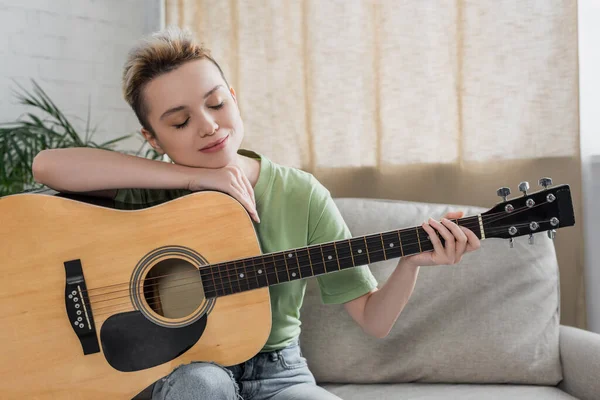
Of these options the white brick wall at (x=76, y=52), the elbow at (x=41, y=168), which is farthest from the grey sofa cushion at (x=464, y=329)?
the white brick wall at (x=76, y=52)

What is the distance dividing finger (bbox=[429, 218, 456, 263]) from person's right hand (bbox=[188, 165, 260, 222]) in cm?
39

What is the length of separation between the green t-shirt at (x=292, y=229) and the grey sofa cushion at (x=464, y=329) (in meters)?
0.38

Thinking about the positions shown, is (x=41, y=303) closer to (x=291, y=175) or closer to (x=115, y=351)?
(x=115, y=351)

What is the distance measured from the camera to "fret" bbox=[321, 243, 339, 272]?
127cm

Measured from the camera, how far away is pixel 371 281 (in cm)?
145

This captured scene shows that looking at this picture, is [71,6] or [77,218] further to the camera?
[71,6]

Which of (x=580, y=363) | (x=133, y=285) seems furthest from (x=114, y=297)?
(x=580, y=363)

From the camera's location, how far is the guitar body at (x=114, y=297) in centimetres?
127

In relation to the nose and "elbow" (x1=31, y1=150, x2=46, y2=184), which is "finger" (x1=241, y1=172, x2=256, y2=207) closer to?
the nose

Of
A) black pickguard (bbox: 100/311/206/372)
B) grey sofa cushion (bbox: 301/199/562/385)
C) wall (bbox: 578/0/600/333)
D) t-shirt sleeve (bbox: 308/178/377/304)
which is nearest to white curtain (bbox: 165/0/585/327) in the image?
wall (bbox: 578/0/600/333)

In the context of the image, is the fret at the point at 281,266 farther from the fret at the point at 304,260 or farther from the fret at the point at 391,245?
the fret at the point at 391,245

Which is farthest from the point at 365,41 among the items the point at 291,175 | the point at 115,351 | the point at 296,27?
the point at 115,351

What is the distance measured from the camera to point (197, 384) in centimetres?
115

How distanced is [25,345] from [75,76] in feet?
5.53
